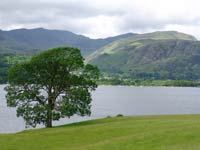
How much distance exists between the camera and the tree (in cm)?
6200

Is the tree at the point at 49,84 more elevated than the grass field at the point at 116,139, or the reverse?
the tree at the point at 49,84

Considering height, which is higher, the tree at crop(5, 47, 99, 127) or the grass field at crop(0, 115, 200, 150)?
the tree at crop(5, 47, 99, 127)

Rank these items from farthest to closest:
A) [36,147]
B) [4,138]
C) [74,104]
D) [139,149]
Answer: [74,104]
[4,138]
[36,147]
[139,149]

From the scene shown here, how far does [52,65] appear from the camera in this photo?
62.7 meters

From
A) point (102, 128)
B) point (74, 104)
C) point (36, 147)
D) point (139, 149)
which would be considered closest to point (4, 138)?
point (36, 147)

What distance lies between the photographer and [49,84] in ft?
209

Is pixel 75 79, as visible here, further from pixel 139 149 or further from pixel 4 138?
pixel 139 149

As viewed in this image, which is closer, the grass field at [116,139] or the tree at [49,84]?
the grass field at [116,139]

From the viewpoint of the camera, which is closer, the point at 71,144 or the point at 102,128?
the point at 71,144

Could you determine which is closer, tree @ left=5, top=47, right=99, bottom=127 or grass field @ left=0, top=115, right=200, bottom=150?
grass field @ left=0, top=115, right=200, bottom=150

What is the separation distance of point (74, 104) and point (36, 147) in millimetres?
21415

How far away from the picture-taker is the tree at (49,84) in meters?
62.0

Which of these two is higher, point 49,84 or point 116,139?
point 49,84

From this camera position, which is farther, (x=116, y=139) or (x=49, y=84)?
(x=49, y=84)
